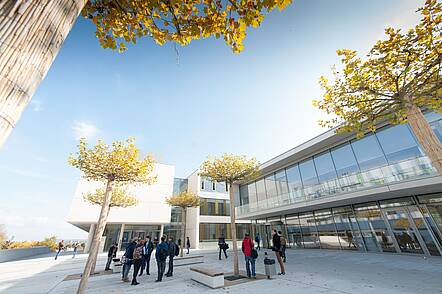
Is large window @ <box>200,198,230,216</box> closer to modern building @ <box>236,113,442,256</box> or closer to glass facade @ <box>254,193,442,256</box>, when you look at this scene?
modern building @ <box>236,113,442,256</box>

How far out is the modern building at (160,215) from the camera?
2153 centimetres

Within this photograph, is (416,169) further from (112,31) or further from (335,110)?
(112,31)

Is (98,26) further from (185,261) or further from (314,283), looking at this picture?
(185,261)

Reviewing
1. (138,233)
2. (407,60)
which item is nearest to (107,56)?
(407,60)

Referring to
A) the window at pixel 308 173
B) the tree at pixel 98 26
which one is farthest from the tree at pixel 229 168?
the window at pixel 308 173

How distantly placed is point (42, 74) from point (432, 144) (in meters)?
6.92

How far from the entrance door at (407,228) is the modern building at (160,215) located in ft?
65.4

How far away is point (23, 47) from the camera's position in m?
0.98

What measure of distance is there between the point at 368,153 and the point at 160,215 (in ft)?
74.0

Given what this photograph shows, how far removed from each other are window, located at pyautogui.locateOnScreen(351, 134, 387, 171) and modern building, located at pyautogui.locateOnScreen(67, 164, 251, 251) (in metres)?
18.7

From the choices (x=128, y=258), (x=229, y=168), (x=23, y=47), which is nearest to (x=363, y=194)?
(x=229, y=168)

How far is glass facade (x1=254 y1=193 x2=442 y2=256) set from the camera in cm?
1010

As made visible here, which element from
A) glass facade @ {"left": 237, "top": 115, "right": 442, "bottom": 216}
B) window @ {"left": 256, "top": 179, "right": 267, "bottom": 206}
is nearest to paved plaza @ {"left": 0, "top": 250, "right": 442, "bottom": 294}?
glass facade @ {"left": 237, "top": 115, "right": 442, "bottom": 216}

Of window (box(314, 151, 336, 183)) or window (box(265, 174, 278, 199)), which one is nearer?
window (box(314, 151, 336, 183))
